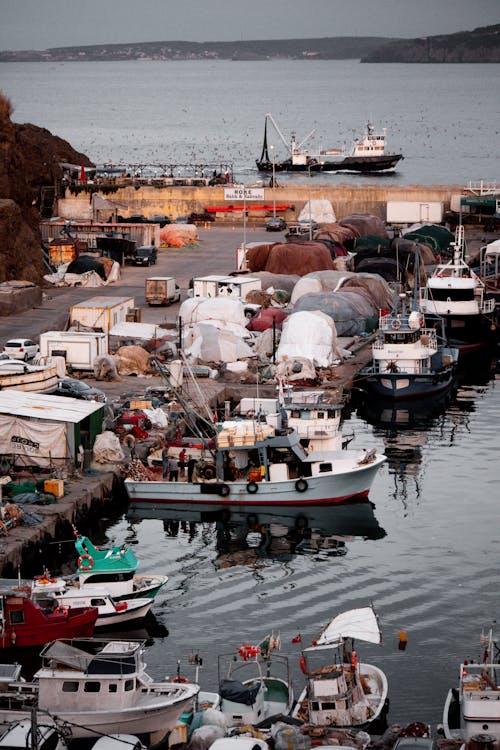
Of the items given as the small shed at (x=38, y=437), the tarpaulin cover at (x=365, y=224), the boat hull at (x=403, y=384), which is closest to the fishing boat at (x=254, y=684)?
the small shed at (x=38, y=437)

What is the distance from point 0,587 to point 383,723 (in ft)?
27.8

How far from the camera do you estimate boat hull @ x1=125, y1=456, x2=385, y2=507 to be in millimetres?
38312

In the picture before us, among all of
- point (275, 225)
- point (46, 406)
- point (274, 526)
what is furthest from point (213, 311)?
point (275, 225)

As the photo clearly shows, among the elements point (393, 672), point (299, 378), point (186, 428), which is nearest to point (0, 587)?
point (393, 672)

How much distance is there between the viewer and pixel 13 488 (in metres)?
36.2

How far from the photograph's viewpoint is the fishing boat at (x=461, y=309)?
60562 mm

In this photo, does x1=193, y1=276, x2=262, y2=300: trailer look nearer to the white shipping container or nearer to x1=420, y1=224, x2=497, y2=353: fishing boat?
x1=420, y1=224, x2=497, y2=353: fishing boat

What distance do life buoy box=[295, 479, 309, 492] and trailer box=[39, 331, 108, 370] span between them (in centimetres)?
1227

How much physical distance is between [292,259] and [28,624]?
39.1m

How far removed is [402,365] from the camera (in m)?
52.8

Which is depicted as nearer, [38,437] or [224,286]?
[38,437]

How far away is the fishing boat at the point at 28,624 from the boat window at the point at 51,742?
5523 millimetres

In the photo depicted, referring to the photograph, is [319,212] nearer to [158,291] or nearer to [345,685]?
[158,291]

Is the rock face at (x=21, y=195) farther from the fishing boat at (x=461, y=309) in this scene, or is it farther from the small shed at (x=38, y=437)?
the small shed at (x=38, y=437)
